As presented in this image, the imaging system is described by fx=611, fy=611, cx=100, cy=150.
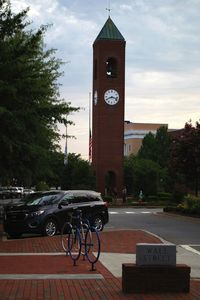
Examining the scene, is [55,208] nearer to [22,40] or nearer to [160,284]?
[22,40]

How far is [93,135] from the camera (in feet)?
219

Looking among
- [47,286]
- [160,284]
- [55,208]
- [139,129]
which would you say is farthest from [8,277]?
[139,129]

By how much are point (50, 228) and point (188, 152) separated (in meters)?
19.1

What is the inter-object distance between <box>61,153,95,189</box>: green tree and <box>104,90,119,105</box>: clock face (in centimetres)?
710

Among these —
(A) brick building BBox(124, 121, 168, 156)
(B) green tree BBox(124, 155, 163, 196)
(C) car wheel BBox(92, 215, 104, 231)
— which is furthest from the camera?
(A) brick building BBox(124, 121, 168, 156)

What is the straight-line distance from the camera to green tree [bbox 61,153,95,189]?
60.9m

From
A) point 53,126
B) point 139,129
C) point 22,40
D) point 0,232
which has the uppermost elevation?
point 139,129

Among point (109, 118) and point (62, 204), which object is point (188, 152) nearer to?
point (62, 204)

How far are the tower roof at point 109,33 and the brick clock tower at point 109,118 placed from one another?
21 cm

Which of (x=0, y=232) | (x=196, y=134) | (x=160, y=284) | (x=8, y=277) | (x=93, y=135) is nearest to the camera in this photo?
(x=160, y=284)

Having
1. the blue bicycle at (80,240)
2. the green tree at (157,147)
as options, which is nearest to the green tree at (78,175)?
the green tree at (157,147)

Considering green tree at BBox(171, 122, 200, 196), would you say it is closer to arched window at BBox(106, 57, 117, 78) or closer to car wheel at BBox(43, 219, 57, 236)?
car wheel at BBox(43, 219, 57, 236)

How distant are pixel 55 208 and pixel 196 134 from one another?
18992mm

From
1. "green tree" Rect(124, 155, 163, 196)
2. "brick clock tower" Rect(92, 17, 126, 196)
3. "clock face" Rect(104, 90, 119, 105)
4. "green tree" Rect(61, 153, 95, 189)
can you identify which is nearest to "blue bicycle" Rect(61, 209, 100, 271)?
"green tree" Rect(61, 153, 95, 189)
